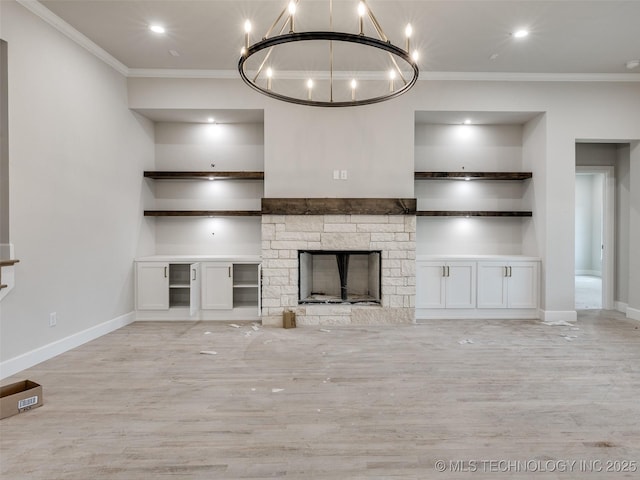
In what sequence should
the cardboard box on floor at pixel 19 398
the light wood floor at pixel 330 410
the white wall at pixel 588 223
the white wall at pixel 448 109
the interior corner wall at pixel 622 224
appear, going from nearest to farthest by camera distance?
the light wood floor at pixel 330 410 < the cardboard box on floor at pixel 19 398 < the white wall at pixel 448 109 < the interior corner wall at pixel 622 224 < the white wall at pixel 588 223

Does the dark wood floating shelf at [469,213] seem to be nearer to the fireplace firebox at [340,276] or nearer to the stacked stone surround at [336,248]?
the stacked stone surround at [336,248]

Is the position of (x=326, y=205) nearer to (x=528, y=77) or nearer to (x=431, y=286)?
(x=431, y=286)

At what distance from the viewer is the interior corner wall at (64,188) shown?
9.14 feet

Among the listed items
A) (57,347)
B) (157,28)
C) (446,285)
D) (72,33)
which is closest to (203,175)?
(157,28)

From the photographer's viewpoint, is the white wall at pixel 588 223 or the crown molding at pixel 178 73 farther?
the white wall at pixel 588 223

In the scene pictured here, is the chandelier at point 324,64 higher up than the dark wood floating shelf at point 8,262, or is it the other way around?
the chandelier at point 324,64

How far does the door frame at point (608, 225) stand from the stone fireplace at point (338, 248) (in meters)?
3.04

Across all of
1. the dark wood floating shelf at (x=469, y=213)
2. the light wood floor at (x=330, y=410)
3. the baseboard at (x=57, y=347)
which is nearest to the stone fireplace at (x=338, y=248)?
the dark wood floating shelf at (x=469, y=213)

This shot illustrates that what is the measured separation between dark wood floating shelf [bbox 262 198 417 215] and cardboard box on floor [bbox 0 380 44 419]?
2646 mm

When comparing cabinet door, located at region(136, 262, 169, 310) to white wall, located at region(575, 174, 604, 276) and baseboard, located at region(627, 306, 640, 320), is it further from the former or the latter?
white wall, located at region(575, 174, 604, 276)

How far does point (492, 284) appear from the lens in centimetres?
443

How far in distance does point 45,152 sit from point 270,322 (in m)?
2.82

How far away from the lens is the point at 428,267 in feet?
14.4

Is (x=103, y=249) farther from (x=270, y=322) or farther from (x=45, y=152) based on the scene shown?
(x=270, y=322)
